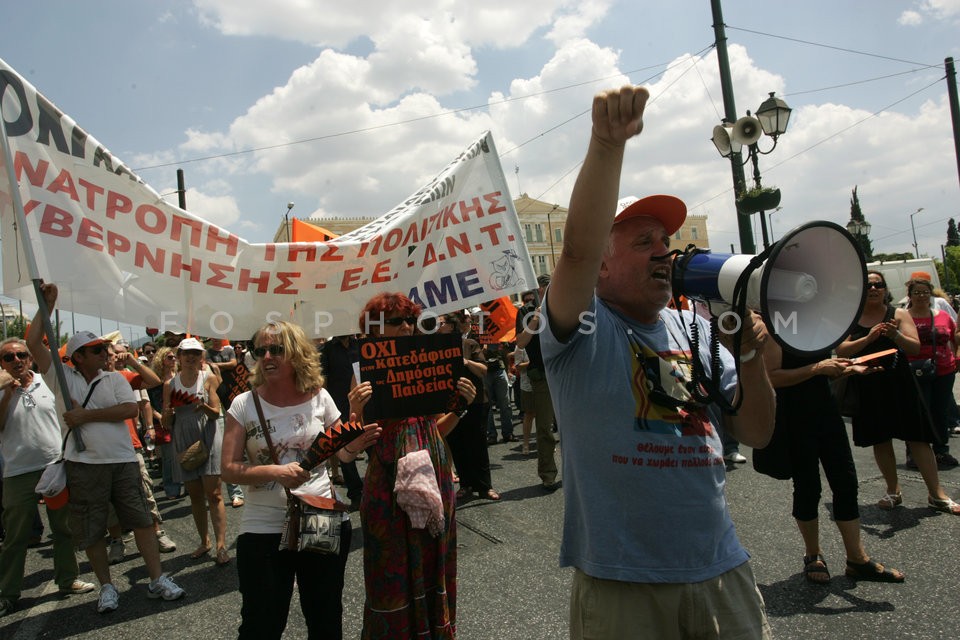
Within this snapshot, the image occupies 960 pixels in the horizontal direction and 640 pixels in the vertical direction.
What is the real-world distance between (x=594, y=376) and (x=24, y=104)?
3674mm

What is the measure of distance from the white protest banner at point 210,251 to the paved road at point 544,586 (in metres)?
1.83

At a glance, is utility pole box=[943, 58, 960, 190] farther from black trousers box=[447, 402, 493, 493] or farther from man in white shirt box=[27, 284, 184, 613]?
man in white shirt box=[27, 284, 184, 613]

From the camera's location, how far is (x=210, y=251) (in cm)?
421

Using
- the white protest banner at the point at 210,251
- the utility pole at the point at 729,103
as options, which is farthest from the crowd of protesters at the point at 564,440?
the utility pole at the point at 729,103

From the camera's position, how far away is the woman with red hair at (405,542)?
A: 120 inches

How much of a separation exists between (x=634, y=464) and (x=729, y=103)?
28.5 ft

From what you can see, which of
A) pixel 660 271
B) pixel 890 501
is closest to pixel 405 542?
pixel 660 271

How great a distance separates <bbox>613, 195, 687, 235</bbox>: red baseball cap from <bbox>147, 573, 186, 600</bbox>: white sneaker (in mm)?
4152

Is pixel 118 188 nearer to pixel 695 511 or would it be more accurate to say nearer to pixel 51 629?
pixel 51 629

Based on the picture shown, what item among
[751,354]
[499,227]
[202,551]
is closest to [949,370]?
[499,227]

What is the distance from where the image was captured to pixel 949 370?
252 inches

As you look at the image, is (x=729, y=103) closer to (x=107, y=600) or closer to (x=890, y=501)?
(x=890, y=501)

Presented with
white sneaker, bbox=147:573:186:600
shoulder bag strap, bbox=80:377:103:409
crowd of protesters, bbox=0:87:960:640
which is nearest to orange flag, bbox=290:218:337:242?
crowd of protesters, bbox=0:87:960:640

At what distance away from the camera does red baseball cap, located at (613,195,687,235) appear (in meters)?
1.91
